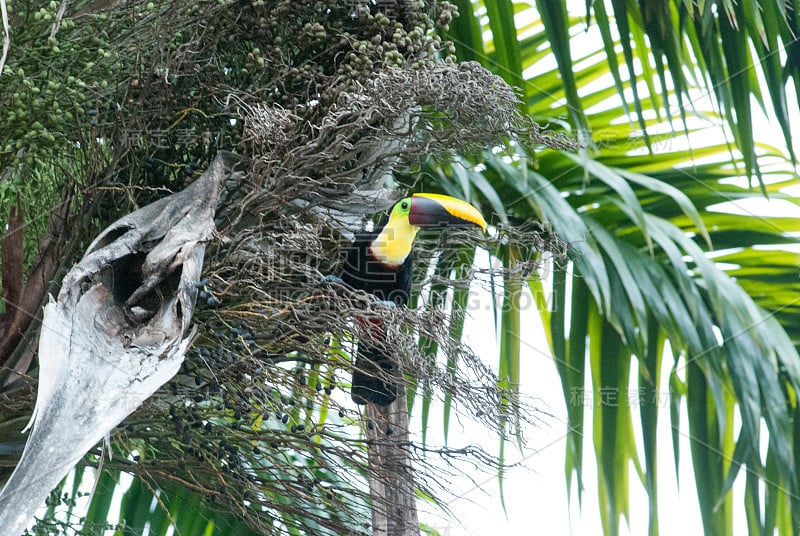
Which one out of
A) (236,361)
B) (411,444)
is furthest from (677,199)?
(236,361)

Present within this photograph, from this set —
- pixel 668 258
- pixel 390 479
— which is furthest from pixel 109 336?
pixel 668 258

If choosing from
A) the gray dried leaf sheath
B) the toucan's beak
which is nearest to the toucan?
the toucan's beak

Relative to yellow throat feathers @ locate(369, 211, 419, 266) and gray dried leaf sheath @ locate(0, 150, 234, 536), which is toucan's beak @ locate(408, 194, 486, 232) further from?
gray dried leaf sheath @ locate(0, 150, 234, 536)

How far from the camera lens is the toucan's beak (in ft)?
3.59

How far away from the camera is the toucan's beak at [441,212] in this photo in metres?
1.10

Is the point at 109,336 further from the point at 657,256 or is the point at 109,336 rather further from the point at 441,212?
the point at 657,256

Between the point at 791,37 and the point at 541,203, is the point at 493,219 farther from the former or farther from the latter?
the point at 791,37

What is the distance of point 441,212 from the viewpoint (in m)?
1.14

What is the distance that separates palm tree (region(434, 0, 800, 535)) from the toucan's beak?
198mm

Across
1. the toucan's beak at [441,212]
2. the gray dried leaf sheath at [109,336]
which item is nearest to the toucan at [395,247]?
the toucan's beak at [441,212]

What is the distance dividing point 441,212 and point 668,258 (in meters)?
0.56

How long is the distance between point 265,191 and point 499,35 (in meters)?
0.65

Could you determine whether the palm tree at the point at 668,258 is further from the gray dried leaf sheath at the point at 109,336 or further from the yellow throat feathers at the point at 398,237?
the gray dried leaf sheath at the point at 109,336

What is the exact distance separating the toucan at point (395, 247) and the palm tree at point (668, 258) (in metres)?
0.19
